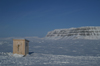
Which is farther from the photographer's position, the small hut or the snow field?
the small hut

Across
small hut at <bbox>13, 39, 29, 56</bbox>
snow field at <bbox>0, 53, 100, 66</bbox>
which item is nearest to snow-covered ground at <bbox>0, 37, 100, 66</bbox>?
snow field at <bbox>0, 53, 100, 66</bbox>

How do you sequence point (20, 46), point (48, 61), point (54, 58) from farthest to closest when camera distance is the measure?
point (20, 46)
point (54, 58)
point (48, 61)

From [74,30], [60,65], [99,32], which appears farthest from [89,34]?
[60,65]

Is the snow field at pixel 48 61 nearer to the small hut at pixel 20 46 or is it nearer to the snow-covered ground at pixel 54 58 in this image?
the snow-covered ground at pixel 54 58

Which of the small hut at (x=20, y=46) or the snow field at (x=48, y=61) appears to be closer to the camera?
the snow field at (x=48, y=61)

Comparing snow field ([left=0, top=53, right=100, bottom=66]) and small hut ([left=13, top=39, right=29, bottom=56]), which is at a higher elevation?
small hut ([left=13, top=39, right=29, bottom=56])

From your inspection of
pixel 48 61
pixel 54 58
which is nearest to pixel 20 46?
pixel 54 58

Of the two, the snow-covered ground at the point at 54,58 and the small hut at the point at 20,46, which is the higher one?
the small hut at the point at 20,46

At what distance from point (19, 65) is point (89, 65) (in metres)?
5.14

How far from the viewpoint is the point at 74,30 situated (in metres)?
58.8

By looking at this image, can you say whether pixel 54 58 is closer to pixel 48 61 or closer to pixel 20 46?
pixel 48 61

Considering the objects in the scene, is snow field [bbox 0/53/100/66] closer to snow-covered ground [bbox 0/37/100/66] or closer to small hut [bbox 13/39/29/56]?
snow-covered ground [bbox 0/37/100/66]

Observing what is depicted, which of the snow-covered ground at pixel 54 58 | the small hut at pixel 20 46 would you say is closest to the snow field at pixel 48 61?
the snow-covered ground at pixel 54 58

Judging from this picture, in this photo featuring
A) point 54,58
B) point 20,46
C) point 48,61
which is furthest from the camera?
point 20,46
